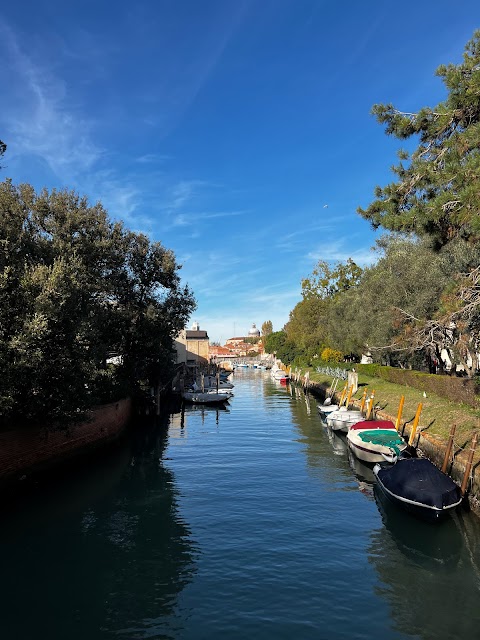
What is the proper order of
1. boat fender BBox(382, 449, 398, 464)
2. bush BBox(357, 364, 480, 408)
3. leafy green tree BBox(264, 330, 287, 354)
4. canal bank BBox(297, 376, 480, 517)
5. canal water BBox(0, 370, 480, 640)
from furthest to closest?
leafy green tree BBox(264, 330, 287, 354) < bush BBox(357, 364, 480, 408) < boat fender BBox(382, 449, 398, 464) < canal bank BBox(297, 376, 480, 517) < canal water BBox(0, 370, 480, 640)

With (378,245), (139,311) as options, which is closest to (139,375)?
(139,311)

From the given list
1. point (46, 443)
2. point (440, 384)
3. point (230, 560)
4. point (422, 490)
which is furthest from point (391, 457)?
point (46, 443)

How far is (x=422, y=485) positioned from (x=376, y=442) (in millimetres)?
7261

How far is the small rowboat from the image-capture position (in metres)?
21.3

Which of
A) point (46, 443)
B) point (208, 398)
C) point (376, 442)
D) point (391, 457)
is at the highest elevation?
point (46, 443)

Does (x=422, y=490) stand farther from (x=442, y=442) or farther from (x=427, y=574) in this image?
(x=442, y=442)

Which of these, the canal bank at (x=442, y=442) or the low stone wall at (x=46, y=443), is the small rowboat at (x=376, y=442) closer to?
the canal bank at (x=442, y=442)

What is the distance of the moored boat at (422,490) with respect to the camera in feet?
47.1

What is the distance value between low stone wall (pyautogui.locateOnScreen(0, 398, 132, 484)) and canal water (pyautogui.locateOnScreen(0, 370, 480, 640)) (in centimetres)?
102

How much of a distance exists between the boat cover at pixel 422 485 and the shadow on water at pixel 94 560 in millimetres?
7317

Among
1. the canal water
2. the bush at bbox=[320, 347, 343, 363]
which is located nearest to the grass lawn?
the canal water

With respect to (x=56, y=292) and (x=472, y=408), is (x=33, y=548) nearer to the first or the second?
(x=56, y=292)

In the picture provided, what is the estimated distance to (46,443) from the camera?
20703 millimetres

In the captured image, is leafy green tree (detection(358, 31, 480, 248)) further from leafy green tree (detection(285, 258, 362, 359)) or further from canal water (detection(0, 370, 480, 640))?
leafy green tree (detection(285, 258, 362, 359))
